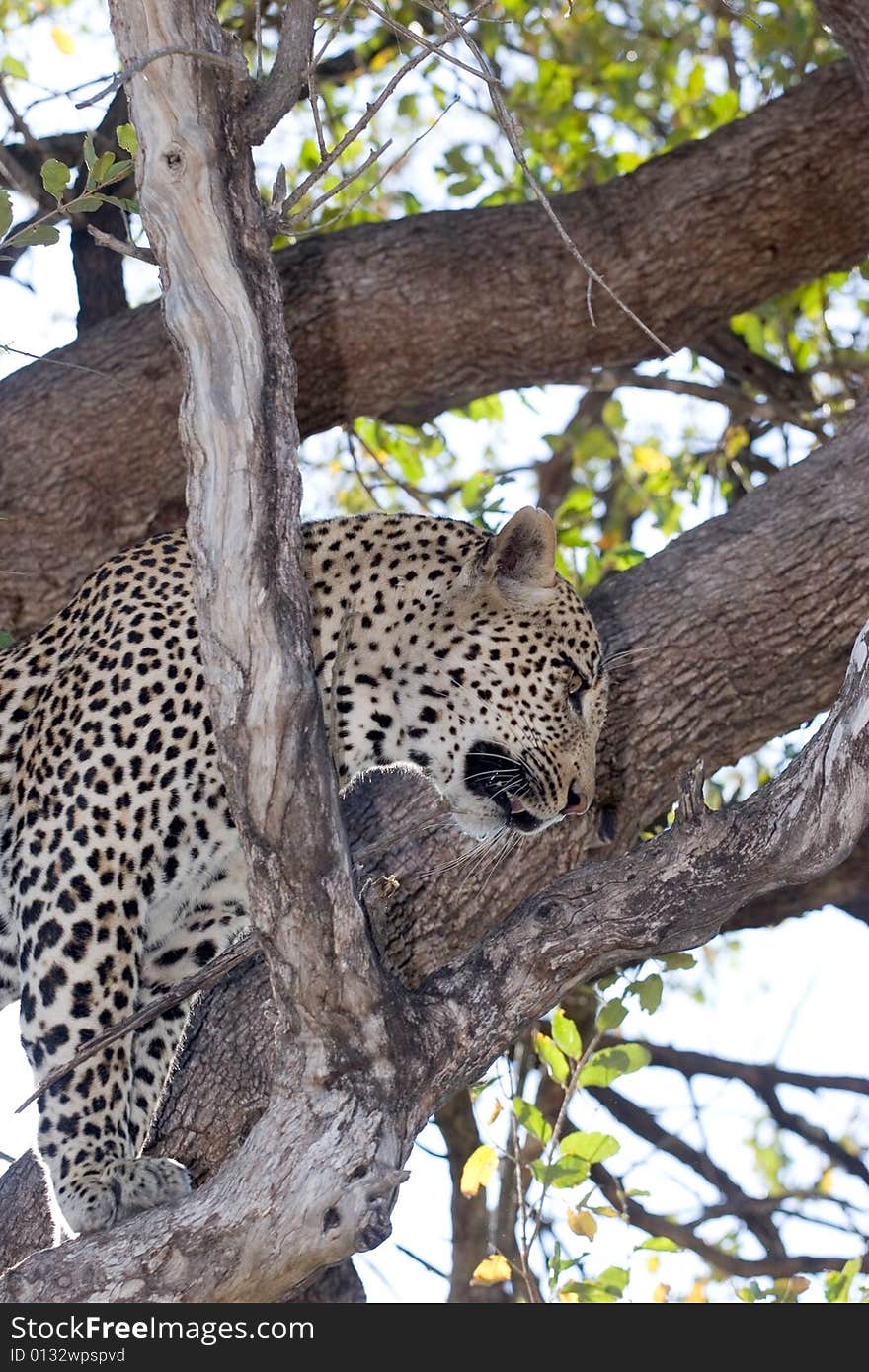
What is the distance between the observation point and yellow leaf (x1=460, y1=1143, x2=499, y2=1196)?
5645 millimetres

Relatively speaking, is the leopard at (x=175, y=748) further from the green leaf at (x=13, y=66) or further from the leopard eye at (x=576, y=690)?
the green leaf at (x=13, y=66)

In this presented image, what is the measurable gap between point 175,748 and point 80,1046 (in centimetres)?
94

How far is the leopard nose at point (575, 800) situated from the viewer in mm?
5820

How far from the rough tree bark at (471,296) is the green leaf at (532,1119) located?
2847 millimetres

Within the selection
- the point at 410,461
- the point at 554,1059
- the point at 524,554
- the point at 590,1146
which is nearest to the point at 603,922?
the point at 554,1059

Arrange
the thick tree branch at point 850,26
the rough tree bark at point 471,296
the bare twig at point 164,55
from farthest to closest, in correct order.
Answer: the rough tree bark at point 471,296
the thick tree branch at point 850,26
the bare twig at point 164,55

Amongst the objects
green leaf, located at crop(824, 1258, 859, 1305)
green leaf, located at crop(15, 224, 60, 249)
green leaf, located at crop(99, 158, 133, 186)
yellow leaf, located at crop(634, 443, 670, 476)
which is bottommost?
green leaf, located at crop(824, 1258, 859, 1305)

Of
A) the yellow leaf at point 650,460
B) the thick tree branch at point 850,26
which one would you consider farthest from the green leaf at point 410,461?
the thick tree branch at point 850,26

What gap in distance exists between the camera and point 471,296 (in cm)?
727

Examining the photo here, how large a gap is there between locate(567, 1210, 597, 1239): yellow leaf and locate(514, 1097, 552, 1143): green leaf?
9.4 inches

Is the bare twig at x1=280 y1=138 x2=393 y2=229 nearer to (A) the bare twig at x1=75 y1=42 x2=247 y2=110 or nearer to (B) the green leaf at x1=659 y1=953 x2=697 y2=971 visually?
(A) the bare twig at x1=75 y1=42 x2=247 y2=110

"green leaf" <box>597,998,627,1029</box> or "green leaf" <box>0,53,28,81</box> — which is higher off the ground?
"green leaf" <box>0,53,28,81</box>

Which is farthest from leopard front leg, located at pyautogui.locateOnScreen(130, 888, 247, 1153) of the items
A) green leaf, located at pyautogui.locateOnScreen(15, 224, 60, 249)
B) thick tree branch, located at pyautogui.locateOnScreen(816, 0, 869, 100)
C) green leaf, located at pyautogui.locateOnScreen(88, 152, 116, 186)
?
thick tree branch, located at pyautogui.locateOnScreen(816, 0, 869, 100)
